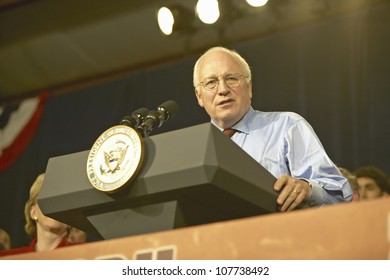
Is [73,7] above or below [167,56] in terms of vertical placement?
above

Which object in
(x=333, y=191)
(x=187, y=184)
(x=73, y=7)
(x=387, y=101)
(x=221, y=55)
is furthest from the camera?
(x=73, y=7)

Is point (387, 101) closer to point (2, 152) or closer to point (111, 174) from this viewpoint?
point (111, 174)

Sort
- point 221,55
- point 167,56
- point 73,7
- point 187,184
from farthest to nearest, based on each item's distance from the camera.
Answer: point 73,7 < point 167,56 < point 221,55 < point 187,184

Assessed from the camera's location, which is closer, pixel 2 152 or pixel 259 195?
pixel 259 195

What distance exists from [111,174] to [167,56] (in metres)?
2.45

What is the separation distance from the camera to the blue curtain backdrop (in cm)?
276

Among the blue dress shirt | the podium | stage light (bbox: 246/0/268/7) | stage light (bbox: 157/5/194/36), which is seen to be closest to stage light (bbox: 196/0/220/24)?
stage light (bbox: 157/5/194/36)

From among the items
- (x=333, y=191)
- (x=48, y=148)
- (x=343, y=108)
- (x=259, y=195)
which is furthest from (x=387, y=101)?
(x=48, y=148)

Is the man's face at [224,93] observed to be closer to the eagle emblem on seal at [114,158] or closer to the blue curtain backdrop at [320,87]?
the eagle emblem on seal at [114,158]

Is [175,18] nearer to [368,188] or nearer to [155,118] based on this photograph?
[368,188]

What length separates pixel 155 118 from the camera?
153 cm

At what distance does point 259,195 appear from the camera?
1323 mm

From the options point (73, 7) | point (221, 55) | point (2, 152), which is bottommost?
point (2, 152)

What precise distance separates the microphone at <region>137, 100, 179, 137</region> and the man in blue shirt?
0.26 metres
